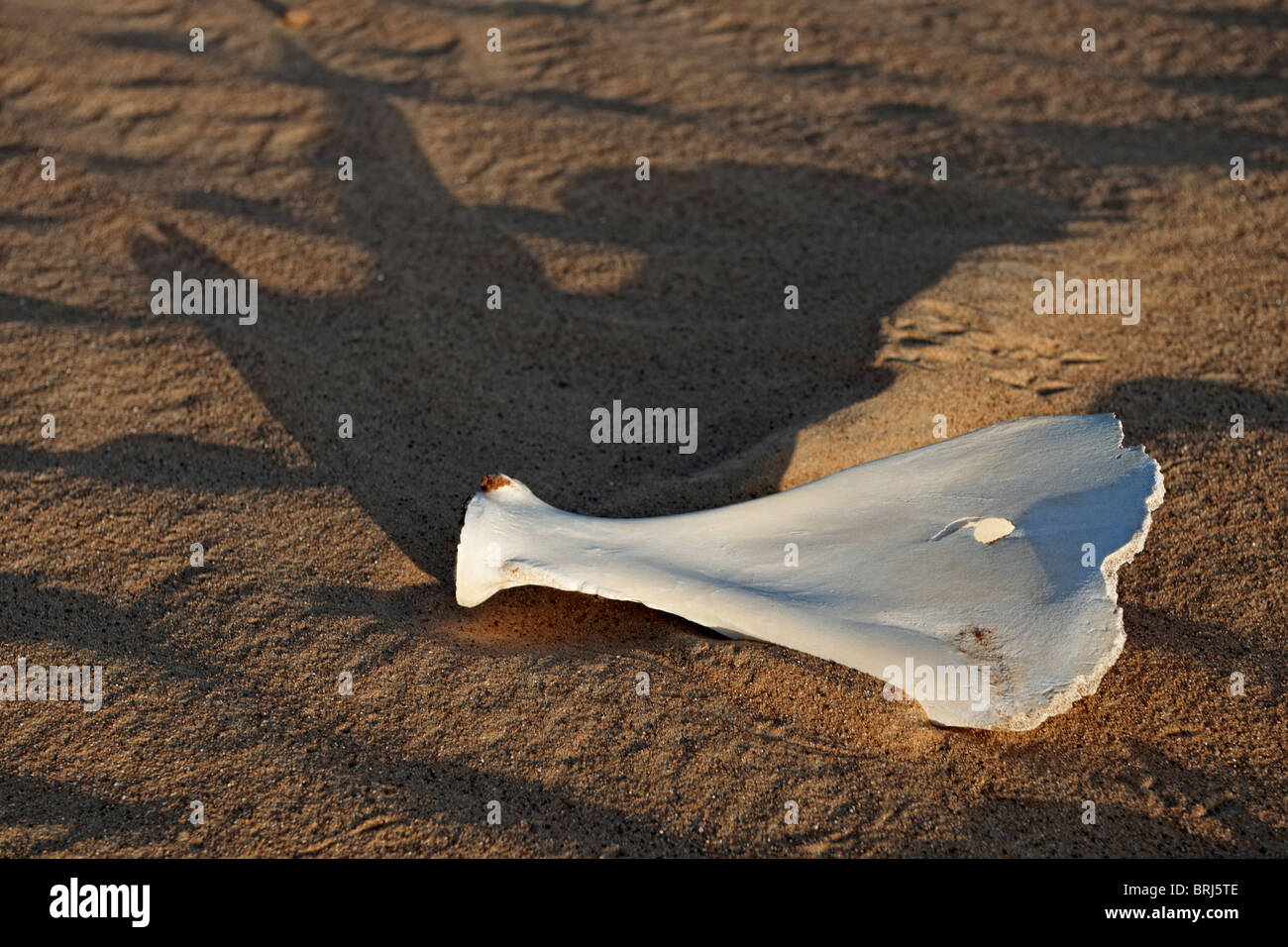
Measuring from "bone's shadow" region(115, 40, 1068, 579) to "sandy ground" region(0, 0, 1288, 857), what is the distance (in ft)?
0.05

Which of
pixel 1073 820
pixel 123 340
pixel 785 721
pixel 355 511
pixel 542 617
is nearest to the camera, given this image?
pixel 1073 820

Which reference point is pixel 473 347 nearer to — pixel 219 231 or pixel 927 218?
pixel 219 231

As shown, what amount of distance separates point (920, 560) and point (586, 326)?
1.73 meters

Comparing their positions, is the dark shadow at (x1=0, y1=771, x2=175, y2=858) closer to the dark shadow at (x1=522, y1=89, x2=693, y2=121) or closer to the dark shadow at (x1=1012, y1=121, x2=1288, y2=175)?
the dark shadow at (x1=522, y1=89, x2=693, y2=121)

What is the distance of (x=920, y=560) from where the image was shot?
8.02 ft

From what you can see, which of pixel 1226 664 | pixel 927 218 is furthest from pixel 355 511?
pixel 927 218

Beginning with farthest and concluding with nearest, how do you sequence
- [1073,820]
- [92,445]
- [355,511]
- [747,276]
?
[747,276], [92,445], [355,511], [1073,820]

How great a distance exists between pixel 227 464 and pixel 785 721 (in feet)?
5.94

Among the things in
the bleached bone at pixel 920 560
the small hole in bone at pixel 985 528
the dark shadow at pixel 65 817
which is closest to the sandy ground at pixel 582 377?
the dark shadow at pixel 65 817

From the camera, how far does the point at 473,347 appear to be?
3699 mm

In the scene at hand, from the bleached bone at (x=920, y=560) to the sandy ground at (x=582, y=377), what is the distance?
0.14 m

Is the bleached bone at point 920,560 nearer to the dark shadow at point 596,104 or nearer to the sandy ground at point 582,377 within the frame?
the sandy ground at point 582,377

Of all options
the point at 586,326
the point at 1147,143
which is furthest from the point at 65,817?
the point at 1147,143

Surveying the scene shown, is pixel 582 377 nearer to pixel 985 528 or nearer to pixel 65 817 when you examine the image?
Result: pixel 985 528
